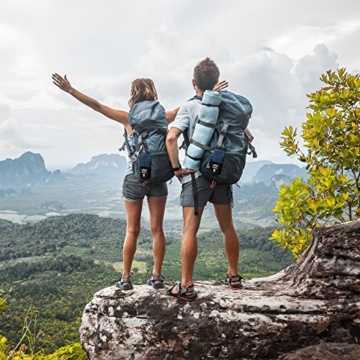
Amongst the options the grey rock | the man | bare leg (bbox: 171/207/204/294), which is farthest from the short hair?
the grey rock

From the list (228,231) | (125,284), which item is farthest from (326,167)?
(125,284)

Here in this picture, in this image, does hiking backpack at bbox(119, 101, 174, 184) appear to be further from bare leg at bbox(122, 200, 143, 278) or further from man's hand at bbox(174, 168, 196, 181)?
bare leg at bbox(122, 200, 143, 278)

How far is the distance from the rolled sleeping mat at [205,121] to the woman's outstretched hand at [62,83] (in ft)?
5.23

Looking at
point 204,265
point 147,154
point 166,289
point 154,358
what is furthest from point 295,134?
point 204,265

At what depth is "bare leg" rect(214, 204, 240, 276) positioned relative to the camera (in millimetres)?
4172

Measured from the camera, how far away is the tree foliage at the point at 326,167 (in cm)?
493

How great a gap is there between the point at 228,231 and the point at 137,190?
3.73 ft

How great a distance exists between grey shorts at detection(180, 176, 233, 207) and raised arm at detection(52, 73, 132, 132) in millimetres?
1142

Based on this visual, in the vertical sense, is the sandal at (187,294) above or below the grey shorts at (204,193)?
below

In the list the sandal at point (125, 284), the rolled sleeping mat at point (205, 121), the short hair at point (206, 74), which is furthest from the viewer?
the sandal at point (125, 284)

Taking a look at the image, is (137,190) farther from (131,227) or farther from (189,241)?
(189,241)

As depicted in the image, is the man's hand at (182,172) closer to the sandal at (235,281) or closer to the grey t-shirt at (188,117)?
the grey t-shirt at (188,117)

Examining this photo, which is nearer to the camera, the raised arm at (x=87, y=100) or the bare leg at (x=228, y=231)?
the bare leg at (x=228, y=231)

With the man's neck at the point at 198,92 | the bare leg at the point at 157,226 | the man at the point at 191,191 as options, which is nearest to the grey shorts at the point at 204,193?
the man at the point at 191,191
